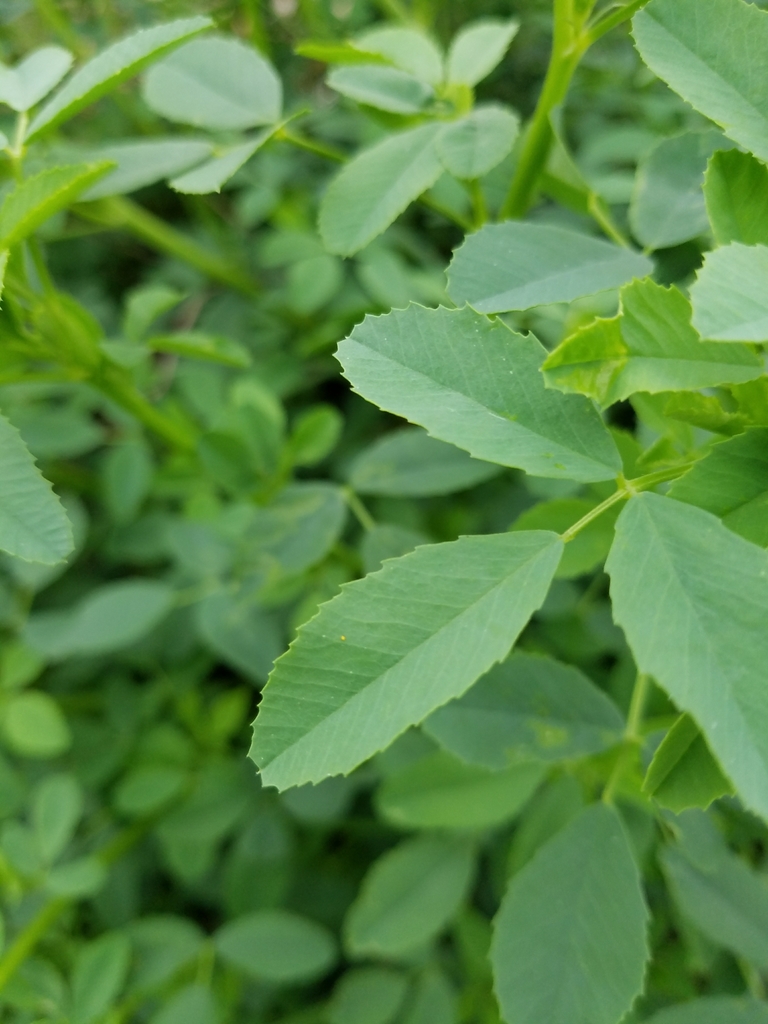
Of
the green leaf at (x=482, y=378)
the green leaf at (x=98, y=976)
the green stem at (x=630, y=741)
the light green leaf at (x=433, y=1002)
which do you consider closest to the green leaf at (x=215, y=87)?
the green leaf at (x=482, y=378)

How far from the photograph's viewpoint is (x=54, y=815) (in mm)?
1062

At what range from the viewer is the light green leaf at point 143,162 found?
0.82m

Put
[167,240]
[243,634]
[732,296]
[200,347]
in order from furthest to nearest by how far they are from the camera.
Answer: [167,240], [243,634], [200,347], [732,296]

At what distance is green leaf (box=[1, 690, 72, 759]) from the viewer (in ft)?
3.88

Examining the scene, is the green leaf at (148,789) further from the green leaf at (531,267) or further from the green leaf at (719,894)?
the green leaf at (531,267)

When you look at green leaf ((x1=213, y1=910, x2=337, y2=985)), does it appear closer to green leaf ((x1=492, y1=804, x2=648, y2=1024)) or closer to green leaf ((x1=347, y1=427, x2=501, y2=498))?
green leaf ((x1=492, y1=804, x2=648, y2=1024))

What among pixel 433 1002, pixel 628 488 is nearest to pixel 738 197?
pixel 628 488

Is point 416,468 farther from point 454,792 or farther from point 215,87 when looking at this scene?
point 215,87

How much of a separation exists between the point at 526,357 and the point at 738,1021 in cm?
69

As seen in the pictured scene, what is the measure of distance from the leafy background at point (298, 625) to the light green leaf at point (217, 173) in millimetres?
29

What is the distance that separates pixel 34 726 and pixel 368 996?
2.01 ft

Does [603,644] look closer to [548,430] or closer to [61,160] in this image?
[548,430]

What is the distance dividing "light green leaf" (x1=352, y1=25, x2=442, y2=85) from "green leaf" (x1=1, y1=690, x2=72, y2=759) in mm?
1003

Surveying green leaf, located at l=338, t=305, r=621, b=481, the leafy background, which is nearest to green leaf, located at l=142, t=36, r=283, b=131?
the leafy background
